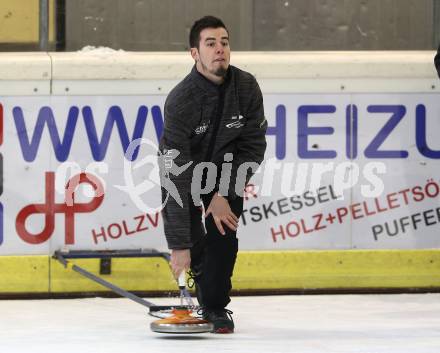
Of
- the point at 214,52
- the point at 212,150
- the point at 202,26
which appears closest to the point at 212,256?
the point at 212,150

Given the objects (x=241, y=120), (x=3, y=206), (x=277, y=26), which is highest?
(x=277, y=26)

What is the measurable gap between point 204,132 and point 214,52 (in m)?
0.37

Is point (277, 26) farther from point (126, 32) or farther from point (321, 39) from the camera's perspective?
point (126, 32)

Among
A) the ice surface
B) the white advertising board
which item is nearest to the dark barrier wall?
the white advertising board

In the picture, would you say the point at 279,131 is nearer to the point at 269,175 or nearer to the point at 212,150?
the point at 269,175

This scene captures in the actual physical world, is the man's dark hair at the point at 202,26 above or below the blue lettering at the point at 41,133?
above

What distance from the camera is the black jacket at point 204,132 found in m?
6.14

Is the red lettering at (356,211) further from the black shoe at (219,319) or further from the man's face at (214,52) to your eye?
the man's face at (214,52)

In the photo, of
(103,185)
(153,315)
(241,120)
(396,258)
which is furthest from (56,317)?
(396,258)

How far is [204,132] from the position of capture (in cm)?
621

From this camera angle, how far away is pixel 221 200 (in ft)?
20.4

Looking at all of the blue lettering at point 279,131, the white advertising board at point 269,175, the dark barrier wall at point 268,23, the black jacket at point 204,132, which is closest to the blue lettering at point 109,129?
the white advertising board at point 269,175

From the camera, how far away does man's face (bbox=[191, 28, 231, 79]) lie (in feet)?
20.3

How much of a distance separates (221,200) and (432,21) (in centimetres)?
249
